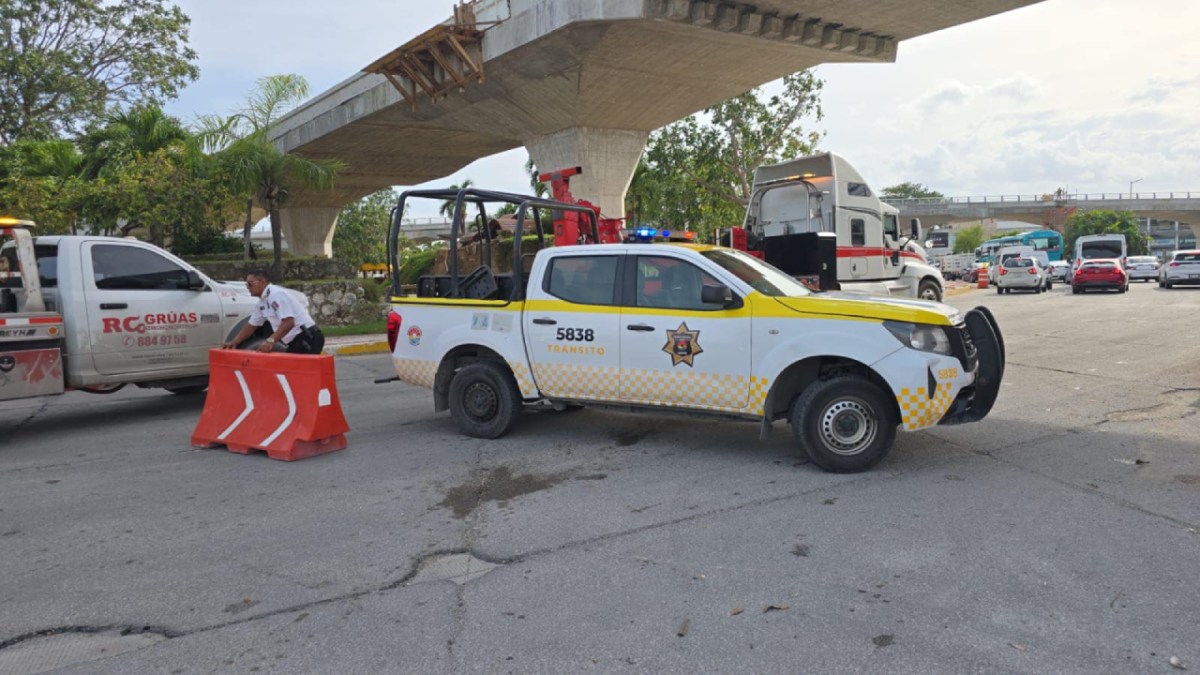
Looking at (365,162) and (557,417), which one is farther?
(365,162)

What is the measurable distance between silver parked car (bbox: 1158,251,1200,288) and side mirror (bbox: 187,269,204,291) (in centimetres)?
3080

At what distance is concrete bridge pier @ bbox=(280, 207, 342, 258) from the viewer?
38094 millimetres

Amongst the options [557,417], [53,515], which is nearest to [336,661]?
[53,515]

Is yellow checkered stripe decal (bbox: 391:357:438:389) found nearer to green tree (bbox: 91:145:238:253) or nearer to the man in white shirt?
the man in white shirt

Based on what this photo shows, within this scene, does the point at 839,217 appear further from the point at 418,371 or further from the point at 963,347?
the point at 418,371

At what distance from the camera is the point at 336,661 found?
320 cm

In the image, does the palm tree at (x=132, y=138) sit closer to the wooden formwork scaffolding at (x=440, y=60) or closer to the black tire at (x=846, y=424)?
the wooden formwork scaffolding at (x=440, y=60)

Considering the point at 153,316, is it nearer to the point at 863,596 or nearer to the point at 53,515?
the point at 53,515

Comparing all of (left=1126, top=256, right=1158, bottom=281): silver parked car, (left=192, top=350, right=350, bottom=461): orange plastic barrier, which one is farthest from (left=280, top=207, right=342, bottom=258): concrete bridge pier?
(left=1126, top=256, right=1158, bottom=281): silver parked car

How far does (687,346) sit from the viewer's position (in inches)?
238

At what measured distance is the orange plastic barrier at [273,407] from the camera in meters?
6.52

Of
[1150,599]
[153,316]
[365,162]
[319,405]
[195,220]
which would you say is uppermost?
[365,162]

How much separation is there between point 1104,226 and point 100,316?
94.8 m

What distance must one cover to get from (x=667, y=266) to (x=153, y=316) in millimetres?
5951
